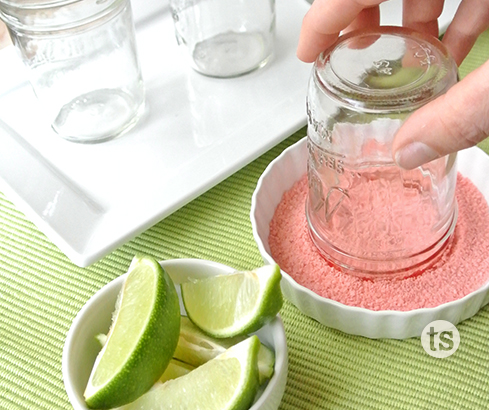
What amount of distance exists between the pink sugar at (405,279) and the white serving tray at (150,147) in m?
0.10

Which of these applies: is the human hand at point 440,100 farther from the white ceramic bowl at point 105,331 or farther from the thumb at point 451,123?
the white ceramic bowl at point 105,331

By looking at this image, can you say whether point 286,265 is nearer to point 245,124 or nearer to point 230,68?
point 245,124

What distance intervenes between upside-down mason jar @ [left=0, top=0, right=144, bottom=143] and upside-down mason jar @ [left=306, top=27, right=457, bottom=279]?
27 cm

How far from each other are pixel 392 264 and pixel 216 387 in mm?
225

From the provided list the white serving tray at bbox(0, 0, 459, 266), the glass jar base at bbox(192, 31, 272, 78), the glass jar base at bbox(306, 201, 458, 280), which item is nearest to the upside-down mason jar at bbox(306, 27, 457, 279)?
the glass jar base at bbox(306, 201, 458, 280)

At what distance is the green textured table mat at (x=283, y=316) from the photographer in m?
0.55

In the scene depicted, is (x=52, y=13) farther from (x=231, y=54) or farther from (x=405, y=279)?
(x=405, y=279)

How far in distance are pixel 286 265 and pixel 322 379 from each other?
115 mm

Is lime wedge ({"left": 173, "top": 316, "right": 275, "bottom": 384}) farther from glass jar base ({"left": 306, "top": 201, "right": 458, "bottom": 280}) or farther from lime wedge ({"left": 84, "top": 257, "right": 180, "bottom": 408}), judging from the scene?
glass jar base ({"left": 306, "top": 201, "right": 458, "bottom": 280})

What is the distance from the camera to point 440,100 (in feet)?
1.56

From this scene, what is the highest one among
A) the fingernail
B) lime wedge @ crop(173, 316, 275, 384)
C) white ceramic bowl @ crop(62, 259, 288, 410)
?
the fingernail

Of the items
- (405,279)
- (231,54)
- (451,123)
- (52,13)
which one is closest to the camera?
(451,123)

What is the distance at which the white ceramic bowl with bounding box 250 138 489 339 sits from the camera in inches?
21.8

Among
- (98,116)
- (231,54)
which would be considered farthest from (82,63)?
(231,54)
